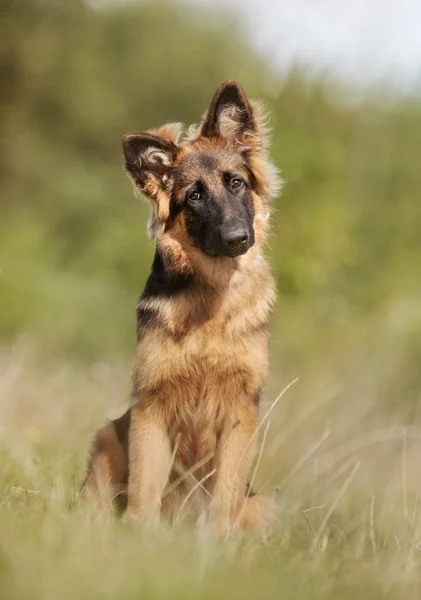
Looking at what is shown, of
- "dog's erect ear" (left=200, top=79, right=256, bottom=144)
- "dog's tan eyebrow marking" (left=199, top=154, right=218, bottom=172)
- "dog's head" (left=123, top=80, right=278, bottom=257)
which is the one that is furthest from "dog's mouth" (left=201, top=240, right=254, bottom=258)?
"dog's erect ear" (left=200, top=79, right=256, bottom=144)

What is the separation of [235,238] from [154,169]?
804 mm

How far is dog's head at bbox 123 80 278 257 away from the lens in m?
5.04

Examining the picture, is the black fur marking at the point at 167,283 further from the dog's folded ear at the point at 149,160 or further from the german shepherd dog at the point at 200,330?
the dog's folded ear at the point at 149,160

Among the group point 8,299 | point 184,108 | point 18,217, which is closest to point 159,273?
point 8,299

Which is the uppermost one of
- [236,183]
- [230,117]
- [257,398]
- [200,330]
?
[230,117]

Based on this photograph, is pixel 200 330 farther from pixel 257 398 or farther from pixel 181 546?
pixel 181 546

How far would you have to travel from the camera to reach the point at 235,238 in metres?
4.77

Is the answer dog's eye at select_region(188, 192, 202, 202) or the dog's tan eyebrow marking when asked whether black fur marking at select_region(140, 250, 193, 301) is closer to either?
dog's eye at select_region(188, 192, 202, 202)

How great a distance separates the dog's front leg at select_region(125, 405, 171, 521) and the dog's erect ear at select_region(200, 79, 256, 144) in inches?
71.5

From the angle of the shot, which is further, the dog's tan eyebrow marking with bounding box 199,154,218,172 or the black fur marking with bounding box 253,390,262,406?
the dog's tan eyebrow marking with bounding box 199,154,218,172

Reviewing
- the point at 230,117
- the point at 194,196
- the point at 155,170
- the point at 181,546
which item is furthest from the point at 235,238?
the point at 181,546

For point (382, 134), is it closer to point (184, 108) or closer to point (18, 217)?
point (184, 108)

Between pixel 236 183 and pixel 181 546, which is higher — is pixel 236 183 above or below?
above

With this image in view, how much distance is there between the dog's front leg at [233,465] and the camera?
4.97 m
